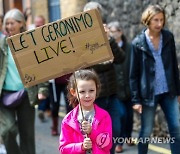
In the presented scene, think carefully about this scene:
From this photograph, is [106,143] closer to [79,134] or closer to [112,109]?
[79,134]

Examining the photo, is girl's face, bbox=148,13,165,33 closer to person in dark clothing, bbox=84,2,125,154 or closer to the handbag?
person in dark clothing, bbox=84,2,125,154

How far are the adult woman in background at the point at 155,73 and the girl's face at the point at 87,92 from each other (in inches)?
60.6

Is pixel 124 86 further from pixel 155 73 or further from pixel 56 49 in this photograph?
pixel 56 49

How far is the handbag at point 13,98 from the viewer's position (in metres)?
5.59

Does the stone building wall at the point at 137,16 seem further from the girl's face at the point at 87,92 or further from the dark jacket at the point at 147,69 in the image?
the girl's face at the point at 87,92

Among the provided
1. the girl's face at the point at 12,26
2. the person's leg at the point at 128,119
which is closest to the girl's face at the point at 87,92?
the girl's face at the point at 12,26

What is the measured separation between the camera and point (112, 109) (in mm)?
5871

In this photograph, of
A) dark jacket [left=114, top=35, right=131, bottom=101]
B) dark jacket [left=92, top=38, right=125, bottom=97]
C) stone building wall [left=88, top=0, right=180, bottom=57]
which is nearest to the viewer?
dark jacket [left=92, top=38, right=125, bottom=97]

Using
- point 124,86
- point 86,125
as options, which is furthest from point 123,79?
point 86,125

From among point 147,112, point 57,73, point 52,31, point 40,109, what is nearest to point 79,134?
point 57,73

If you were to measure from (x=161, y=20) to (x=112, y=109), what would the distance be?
108cm

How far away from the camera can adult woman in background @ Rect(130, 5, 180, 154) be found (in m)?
5.64

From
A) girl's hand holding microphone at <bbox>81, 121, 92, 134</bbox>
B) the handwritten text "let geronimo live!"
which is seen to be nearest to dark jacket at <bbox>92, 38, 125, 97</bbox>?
the handwritten text "let geronimo live!"

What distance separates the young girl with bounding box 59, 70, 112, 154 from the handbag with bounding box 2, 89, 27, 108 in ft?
4.72
